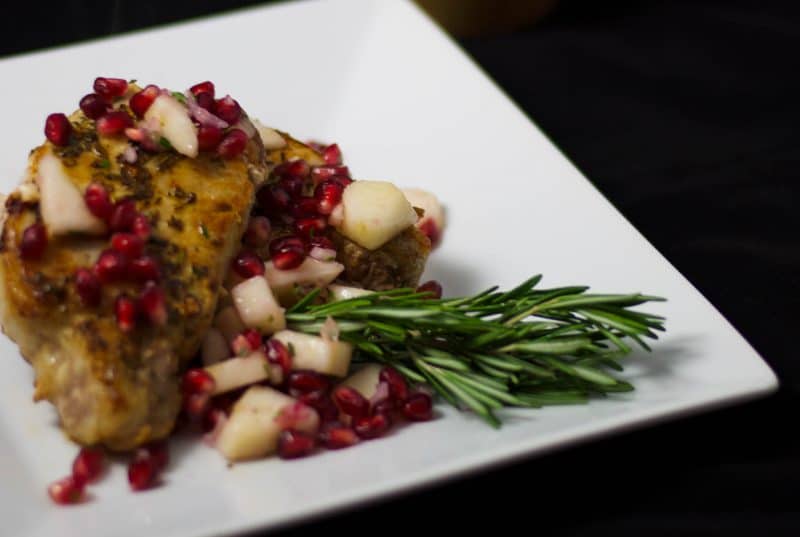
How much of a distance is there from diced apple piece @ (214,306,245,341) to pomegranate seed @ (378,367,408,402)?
1.59 feet

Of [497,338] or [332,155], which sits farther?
[332,155]

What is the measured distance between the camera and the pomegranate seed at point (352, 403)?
3697 mm

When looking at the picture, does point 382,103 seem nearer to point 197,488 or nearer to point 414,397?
point 414,397

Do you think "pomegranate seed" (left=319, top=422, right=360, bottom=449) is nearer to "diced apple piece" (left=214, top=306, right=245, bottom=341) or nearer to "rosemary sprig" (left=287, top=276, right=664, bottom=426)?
"rosemary sprig" (left=287, top=276, right=664, bottom=426)

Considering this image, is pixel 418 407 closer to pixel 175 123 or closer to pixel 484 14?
pixel 175 123

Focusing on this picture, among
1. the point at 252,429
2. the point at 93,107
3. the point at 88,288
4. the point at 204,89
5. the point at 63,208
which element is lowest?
the point at 252,429

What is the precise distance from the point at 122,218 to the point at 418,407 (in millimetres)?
1079

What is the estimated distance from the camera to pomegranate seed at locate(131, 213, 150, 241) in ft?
11.8

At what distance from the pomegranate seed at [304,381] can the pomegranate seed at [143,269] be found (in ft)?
1.74

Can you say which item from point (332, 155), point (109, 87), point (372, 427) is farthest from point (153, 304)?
point (332, 155)

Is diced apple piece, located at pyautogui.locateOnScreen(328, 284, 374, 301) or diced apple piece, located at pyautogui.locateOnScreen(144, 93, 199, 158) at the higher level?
diced apple piece, located at pyautogui.locateOnScreen(144, 93, 199, 158)

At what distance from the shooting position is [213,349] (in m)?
3.74

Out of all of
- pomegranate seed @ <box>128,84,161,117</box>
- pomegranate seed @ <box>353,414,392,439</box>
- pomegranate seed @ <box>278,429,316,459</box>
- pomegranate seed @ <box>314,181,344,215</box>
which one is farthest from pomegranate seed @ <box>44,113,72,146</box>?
pomegranate seed @ <box>353,414,392,439</box>

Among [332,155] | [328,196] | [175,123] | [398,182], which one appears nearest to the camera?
[175,123]
